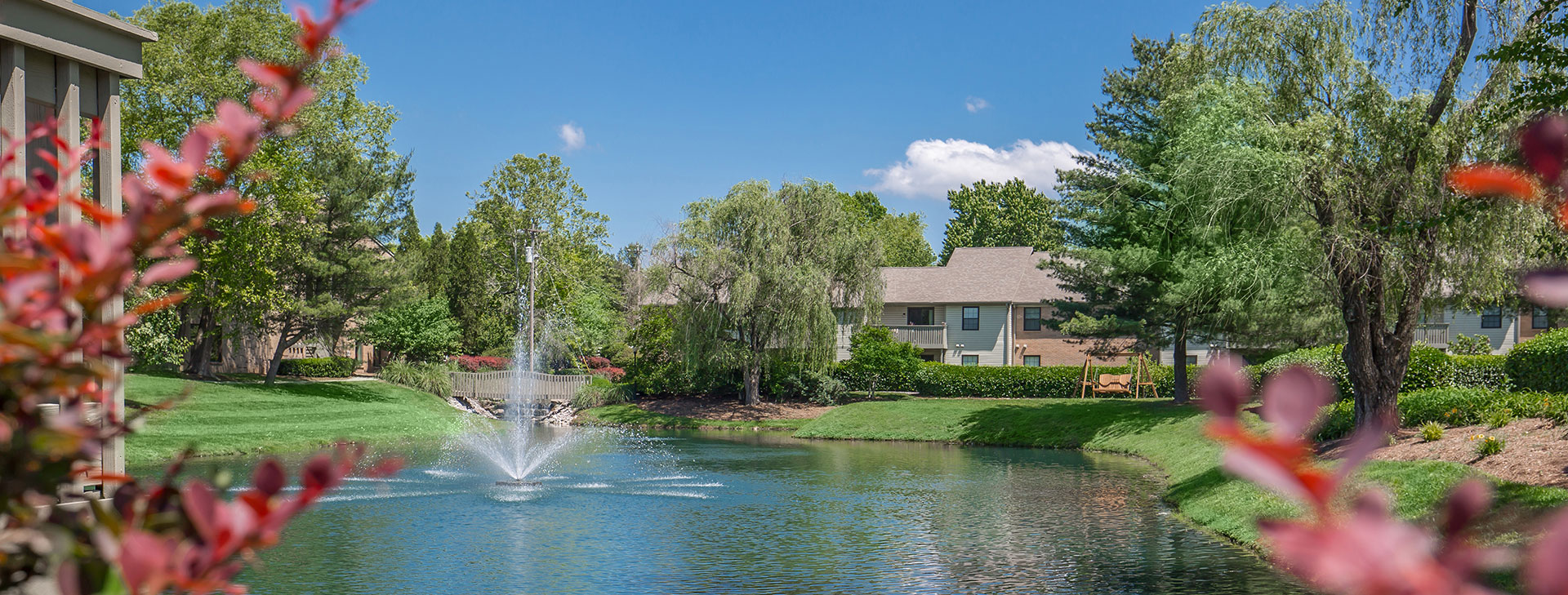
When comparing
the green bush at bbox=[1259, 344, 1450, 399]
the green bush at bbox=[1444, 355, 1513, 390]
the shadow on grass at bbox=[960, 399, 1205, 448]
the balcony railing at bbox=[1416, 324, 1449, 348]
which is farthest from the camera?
the balcony railing at bbox=[1416, 324, 1449, 348]

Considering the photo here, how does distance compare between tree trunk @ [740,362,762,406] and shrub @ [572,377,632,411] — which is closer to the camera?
tree trunk @ [740,362,762,406]

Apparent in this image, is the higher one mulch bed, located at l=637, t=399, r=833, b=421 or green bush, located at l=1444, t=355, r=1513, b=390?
green bush, located at l=1444, t=355, r=1513, b=390

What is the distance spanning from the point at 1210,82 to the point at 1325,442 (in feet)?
22.8

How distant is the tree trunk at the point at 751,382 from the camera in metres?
36.0

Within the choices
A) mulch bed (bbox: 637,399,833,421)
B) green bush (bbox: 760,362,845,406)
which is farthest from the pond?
green bush (bbox: 760,362,845,406)

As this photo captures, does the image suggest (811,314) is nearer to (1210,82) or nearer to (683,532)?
(1210,82)

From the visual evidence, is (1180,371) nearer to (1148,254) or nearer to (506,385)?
(1148,254)

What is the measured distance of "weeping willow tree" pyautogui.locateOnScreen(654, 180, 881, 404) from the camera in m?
34.2

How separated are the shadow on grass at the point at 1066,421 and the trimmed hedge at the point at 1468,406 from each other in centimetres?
905

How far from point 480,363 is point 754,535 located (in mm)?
30727

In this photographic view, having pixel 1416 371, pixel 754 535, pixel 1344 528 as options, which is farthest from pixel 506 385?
pixel 1344 528

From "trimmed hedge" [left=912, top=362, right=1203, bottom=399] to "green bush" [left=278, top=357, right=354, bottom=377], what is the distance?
2418cm

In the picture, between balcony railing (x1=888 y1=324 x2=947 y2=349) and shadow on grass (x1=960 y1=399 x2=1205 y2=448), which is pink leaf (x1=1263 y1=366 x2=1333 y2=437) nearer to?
shadow on grass (x1=960 y1=399 x2=1205 y2=448)

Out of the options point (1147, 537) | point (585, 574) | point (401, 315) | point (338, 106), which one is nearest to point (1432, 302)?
point (1147, 537)
